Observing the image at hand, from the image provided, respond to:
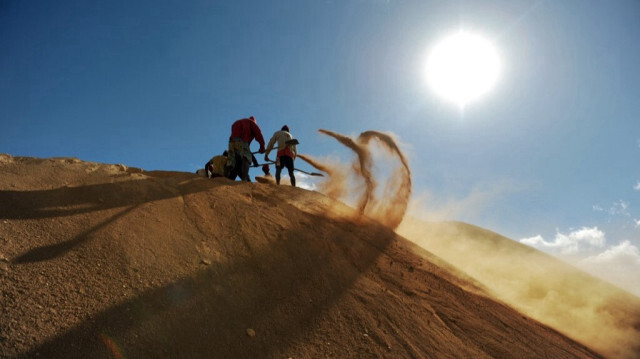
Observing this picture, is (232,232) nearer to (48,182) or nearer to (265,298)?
(265,298)

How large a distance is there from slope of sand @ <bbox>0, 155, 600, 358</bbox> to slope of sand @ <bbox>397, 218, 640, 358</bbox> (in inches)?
57.8

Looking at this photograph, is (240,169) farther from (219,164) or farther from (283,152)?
(283,152)

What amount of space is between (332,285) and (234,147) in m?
4.33

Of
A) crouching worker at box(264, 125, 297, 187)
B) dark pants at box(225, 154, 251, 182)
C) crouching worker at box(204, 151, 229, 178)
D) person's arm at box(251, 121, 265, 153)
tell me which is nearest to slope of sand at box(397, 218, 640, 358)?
crouching worker at box(264, 125, 297, 187)

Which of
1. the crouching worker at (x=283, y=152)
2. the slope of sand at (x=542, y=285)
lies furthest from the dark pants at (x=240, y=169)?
the slope of sand at (x=542, y=285)

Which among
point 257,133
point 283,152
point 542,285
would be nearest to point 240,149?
point 257,133

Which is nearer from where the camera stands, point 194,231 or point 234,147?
point 194,231

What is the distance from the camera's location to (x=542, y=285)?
9.66m

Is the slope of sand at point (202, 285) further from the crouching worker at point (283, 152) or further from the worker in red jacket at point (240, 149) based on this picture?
the crouching worker at point (283, 152)

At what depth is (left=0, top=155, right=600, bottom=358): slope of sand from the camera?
2.24 meters

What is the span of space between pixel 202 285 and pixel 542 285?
1070 cm

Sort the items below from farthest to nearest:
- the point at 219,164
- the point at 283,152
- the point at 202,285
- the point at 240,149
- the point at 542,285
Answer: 1. the point at 542,285
2. the point at 283,152
3. the point at 219,164
4. the point at 240,149
5. the point at 202,285

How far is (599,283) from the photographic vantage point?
430 inches

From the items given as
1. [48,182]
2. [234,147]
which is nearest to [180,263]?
[48,182]
